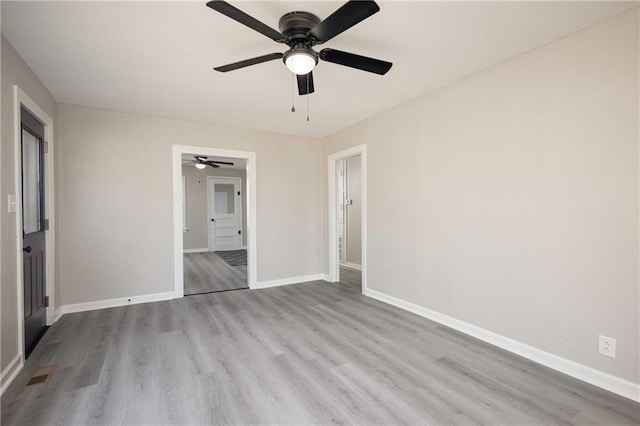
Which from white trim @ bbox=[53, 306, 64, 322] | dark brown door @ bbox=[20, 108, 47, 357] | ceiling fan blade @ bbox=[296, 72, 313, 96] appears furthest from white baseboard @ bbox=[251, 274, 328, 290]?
ceiling fan blade @ bbox=[296, 72, 313, 96]

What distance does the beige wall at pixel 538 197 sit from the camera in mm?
1950

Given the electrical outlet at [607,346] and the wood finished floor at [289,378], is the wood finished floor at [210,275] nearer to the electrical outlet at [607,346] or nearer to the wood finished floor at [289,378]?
the wood finished floor at [289,378]

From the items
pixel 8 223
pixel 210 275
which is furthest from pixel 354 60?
pixel 210 275

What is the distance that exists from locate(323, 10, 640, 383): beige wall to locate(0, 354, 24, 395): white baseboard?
362 cm

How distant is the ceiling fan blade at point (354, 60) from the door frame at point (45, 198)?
2.43 metres

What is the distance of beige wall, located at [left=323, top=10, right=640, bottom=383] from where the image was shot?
1950mm

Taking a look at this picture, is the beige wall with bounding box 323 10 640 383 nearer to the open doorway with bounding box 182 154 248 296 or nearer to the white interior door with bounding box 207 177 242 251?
the open doorway with bounding box 182 154 248 296

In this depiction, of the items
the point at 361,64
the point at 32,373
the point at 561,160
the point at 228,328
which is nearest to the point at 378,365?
the point at 228,328

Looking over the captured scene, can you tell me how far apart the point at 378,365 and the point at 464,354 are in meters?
0.79

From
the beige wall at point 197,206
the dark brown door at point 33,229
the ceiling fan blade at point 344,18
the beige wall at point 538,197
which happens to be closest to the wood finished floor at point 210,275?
the beige wall at point 197,206

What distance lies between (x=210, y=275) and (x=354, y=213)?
3160mm

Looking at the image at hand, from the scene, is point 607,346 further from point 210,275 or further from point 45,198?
point 210,275

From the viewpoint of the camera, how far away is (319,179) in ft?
17.3

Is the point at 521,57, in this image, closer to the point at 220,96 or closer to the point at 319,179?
the point at 220,96
